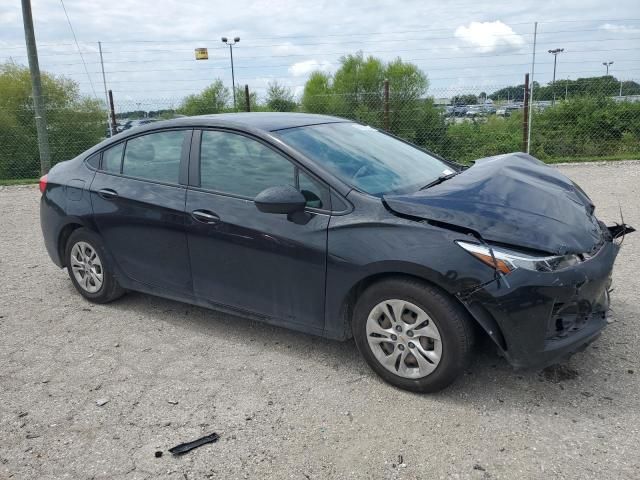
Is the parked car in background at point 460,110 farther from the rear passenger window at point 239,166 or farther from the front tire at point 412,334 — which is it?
the front tire at point 412,334

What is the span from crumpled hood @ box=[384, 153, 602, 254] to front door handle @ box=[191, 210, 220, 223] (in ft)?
3.88

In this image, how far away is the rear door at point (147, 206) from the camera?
13.0 feet

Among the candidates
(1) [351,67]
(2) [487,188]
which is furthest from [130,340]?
(1) [351,67]

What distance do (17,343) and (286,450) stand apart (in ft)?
8.12

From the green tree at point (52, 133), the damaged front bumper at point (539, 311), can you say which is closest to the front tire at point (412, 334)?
the damaged front bumper at point (539, 311)

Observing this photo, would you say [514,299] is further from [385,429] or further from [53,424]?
[53,424]

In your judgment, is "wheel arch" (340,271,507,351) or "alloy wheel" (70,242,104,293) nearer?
"wheel arch" (340,271,507,351)

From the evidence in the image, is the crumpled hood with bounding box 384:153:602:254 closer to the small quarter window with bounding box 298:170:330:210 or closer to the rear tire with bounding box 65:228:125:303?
the small quarter window with bounding box 298:170:330:210

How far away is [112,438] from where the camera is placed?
2.92 m

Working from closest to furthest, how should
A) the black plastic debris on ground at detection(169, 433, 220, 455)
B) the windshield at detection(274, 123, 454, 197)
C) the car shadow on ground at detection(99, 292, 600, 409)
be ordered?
the black plastic debris on ground at detection(169, 433, 220, 455) < the car shadow on ground at detection(99, 292, 600, 409) < the windshield at detection(274, 123, 454, 197)

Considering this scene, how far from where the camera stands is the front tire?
2977 millimetres

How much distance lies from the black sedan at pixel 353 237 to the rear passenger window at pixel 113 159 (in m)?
0.02

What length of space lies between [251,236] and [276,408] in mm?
1067

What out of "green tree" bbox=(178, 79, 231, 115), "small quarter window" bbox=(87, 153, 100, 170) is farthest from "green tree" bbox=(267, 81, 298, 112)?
"small quarter window" bbox=(87, 153, 100, 170)
